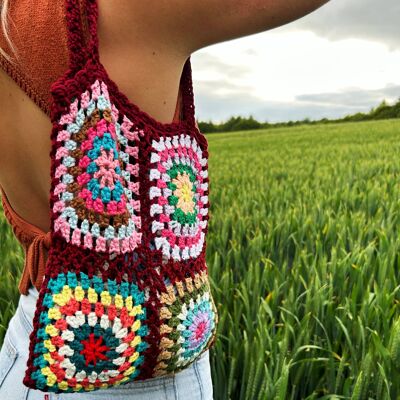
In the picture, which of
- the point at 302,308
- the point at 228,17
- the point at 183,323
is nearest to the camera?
the point at 228,17

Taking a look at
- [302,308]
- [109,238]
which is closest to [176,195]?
[109,238]

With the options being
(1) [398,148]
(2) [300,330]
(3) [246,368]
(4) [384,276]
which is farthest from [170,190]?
(1) [398,148]

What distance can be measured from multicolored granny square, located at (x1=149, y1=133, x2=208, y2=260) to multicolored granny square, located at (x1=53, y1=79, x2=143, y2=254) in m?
0.04

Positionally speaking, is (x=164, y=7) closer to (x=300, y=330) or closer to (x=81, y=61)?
(x=81, y=61)

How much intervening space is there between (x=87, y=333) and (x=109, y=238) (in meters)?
0.10

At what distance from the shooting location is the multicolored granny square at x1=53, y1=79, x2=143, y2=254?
558 mm

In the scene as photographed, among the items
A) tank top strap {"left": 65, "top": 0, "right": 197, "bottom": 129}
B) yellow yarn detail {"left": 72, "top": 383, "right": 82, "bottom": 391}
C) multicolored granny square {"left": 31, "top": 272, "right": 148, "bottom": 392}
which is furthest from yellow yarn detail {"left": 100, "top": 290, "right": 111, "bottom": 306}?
tank top strap {"left": 65, "top": 0, "right": 197, "bottom": 129}

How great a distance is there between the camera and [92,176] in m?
0.57

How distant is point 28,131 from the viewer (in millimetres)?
589

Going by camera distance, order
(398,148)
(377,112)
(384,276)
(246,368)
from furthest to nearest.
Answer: (377,112)
(398,148)
(384,276)
(246,368)

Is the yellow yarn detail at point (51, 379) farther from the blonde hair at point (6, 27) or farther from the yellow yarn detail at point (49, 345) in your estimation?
the blonde hair at point (6, 27)

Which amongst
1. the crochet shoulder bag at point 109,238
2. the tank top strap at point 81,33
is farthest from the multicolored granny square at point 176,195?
the tank top strap at point 81,33

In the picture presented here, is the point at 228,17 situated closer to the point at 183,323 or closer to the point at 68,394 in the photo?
the point at 183,323

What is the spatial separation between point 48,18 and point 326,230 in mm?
2037
